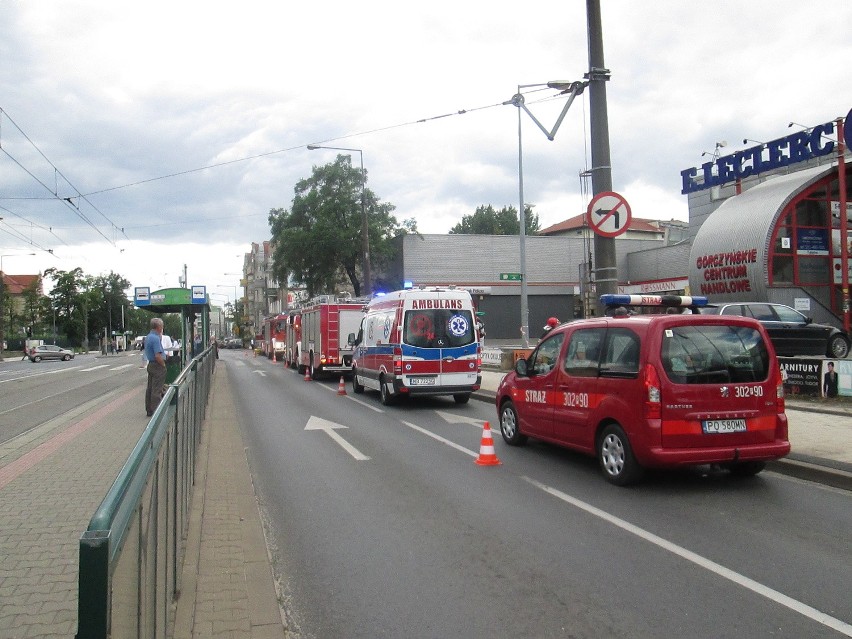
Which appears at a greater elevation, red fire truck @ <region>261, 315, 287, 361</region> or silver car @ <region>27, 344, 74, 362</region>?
red fire truck @ <region>261, 315, 287, 361</region>

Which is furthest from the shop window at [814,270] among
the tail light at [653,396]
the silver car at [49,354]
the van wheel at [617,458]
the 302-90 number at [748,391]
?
the silver car at [49,354]

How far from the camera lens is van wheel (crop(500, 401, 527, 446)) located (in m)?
9.78

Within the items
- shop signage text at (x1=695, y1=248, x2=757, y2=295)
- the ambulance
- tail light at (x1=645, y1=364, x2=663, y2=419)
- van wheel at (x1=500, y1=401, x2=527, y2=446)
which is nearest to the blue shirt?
the ambulance

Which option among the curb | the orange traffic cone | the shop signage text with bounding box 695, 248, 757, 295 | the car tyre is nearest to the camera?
the curb

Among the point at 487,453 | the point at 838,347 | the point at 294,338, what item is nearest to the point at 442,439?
the point at 487,453

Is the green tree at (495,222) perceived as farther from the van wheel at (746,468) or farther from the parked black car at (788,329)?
the van wheel at (746,468)

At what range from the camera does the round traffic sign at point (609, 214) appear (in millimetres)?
9992

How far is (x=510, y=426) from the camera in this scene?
999cm

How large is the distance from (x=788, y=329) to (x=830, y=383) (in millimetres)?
5783

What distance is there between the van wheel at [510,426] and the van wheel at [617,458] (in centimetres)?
217

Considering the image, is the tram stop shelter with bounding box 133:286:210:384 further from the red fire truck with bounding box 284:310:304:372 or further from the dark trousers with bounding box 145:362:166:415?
the dark trousers with bounding box 145:362:166:415

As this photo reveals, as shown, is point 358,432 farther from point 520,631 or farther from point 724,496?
point 520,631

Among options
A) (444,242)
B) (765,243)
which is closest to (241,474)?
(765,243)

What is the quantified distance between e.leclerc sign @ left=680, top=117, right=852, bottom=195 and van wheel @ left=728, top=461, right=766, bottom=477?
26256 mm
